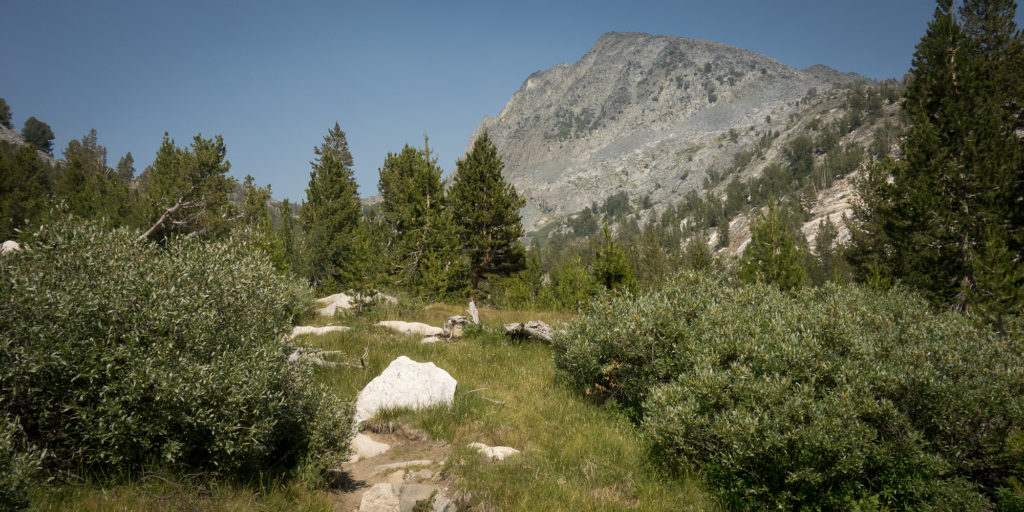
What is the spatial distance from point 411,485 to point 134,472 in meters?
3.19

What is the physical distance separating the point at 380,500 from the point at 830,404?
6.63 metres

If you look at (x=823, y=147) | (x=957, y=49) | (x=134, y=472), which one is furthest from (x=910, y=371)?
(x=823, y=147)

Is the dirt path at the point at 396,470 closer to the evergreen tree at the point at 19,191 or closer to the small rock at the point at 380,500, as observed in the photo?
the small rock at the point at 380,500

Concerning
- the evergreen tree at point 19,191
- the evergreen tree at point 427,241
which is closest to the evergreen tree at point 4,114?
the evergreen tree at point 19,191

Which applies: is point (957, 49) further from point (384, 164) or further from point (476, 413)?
point (384, 164)

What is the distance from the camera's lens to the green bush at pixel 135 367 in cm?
432

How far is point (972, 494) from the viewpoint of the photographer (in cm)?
566

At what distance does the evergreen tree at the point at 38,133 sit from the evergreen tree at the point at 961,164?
196 m

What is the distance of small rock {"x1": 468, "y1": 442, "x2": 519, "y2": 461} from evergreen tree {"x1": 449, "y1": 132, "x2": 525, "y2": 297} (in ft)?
95.8

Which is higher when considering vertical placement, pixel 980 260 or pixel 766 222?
pixel 766 222

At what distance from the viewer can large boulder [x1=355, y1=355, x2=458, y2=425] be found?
9.19 m

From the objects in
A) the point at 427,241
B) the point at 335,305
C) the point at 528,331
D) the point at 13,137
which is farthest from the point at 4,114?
the point at 528,331

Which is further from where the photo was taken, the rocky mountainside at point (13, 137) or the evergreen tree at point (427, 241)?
the rocky mountainside at point (13, 137)

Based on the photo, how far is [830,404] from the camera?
20.6 ft
